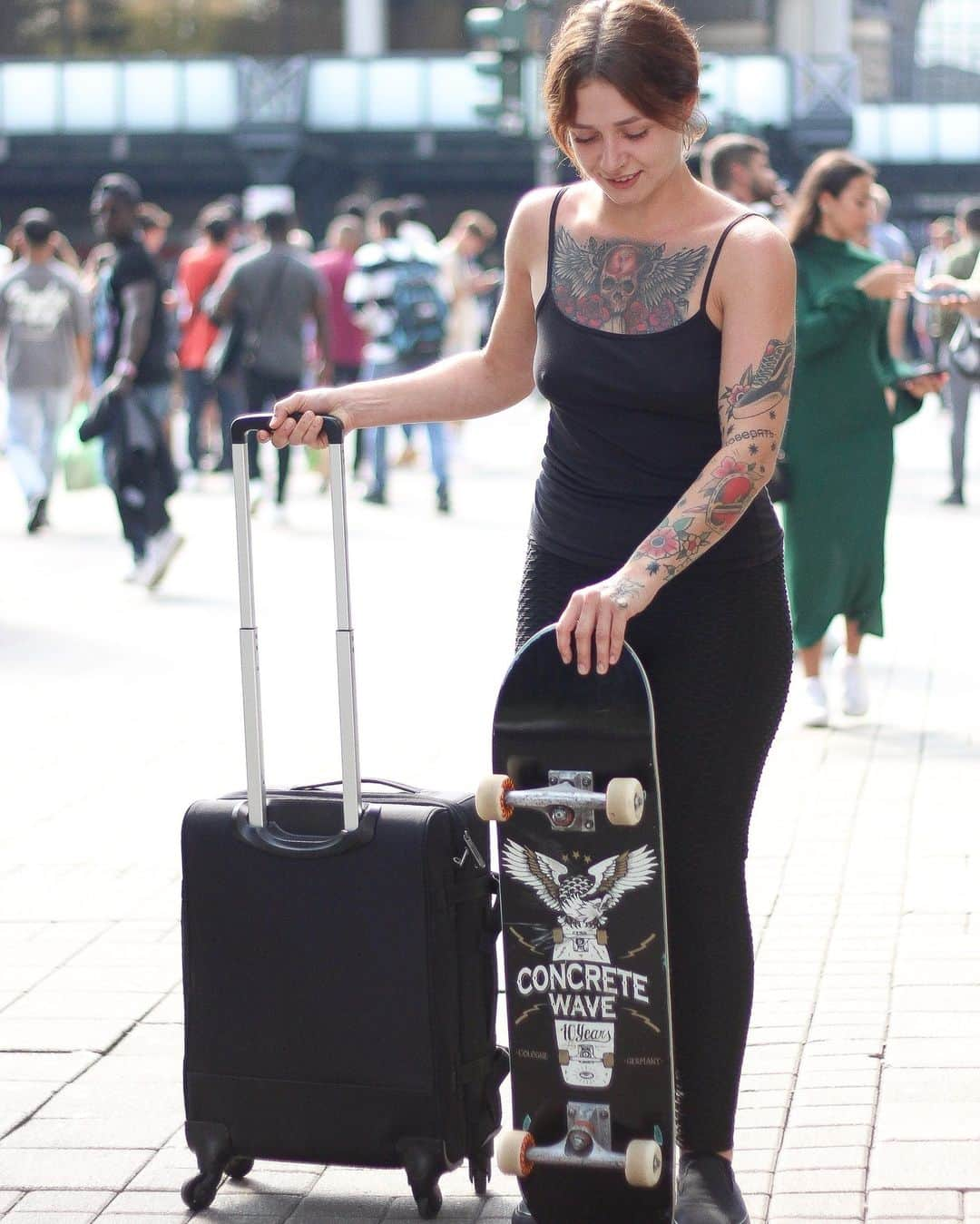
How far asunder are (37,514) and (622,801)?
11286 millimetres

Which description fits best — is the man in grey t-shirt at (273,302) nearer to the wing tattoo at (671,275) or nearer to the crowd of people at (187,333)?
the crowd of people at (187,333)

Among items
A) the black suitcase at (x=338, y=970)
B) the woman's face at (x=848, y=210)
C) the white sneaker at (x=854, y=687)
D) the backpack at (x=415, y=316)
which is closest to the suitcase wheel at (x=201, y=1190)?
the black suitcase at (x=338, y=970)

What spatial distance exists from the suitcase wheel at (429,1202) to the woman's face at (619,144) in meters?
1.55

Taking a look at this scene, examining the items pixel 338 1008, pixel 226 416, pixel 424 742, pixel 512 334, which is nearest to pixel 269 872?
pixel 338 1008

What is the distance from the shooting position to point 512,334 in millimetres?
3428

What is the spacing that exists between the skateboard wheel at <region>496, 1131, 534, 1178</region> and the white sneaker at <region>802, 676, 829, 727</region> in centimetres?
427

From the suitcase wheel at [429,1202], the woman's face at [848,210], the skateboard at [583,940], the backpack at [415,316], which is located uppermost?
the woman's face at [848,210]

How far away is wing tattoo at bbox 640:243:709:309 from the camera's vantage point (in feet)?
10.0

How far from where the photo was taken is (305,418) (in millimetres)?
3334

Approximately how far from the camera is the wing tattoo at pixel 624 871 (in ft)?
9.95

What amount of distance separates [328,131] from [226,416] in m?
22.9

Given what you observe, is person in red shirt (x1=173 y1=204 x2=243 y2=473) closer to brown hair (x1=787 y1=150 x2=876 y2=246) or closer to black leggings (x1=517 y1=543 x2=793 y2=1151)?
brown hair (x1=787 y1=150 x2=876 y2=246)

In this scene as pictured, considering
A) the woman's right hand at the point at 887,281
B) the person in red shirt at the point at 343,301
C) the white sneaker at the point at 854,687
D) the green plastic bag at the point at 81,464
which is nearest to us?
the woman's right hand at the point at 887,281

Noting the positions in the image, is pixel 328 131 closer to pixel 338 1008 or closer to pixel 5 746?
pixel 5 746
